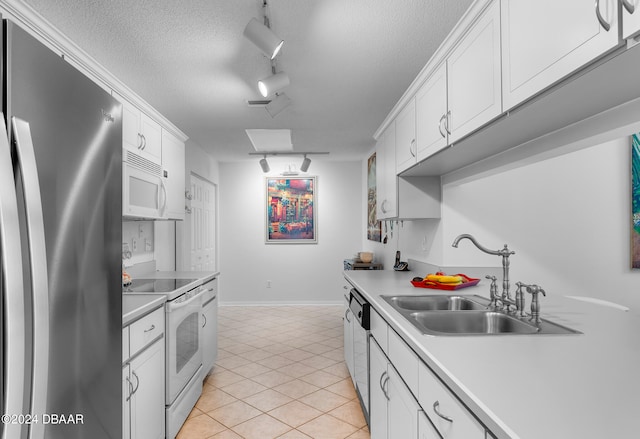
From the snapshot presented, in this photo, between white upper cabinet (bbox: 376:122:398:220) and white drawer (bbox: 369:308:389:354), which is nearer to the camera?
white drawer (bbox: 369:308:389:354)

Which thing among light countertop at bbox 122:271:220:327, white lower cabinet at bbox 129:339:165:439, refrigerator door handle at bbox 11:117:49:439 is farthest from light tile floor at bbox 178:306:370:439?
refrigerator door handle at bbox 11:117:49:439

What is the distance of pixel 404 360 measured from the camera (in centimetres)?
139

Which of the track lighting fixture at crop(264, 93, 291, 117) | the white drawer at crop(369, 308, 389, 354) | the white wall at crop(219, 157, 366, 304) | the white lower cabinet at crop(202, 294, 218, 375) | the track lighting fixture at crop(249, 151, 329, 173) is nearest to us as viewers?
the white drawer at crop(369, 308, 389, 354)

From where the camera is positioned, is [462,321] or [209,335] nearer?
[462,321]

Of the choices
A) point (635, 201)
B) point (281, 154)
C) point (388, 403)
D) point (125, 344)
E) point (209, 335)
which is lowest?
point (209, 335)

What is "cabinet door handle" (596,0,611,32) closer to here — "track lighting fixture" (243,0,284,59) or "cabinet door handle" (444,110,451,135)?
"cabinet door handle" (444,110,451,135)

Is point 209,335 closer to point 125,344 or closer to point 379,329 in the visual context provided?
point 125,344

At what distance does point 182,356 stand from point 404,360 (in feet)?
5.37

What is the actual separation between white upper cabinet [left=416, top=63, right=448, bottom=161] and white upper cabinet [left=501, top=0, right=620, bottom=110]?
0.58 metres

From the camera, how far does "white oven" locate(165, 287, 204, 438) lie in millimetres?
2182

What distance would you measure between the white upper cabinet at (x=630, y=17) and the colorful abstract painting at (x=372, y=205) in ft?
13.4

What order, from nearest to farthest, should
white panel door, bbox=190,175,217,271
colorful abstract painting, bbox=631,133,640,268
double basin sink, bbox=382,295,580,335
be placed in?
double basin sink, bbox=382,295,580,335
colorful abstract painting, bbox=631,133,640,268
white panel door, bbox=190,175,217,271

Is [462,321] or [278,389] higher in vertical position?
[462,321]

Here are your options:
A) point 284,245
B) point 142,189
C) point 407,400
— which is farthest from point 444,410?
point 284,245
